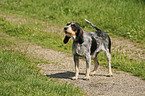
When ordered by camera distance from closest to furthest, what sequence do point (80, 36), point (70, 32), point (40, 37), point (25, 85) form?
point (25, 85) → point (70, 32) → point (80, 36) → point (40, 37)

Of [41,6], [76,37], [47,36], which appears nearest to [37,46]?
[47,36]

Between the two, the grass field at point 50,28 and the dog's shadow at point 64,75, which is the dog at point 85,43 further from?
the grass field at point 50,28

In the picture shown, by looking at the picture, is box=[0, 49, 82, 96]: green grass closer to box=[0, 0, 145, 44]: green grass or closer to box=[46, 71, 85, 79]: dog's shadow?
box=[46, 71, 85, 79]: dog's shadow

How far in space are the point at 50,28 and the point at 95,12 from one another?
10.8ft

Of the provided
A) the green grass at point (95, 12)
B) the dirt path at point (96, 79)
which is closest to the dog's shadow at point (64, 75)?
the dirt path at point (96, 79)

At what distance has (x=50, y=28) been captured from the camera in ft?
42.1

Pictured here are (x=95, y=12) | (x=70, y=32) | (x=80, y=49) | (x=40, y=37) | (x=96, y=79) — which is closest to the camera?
(x=70, y=32)

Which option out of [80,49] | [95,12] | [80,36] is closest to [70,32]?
[80,36]

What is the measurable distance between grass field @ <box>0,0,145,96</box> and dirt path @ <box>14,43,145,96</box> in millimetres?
440

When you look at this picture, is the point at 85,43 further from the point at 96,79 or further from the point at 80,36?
the point at 96,79

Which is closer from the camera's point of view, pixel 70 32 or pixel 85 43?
pixel 70 32

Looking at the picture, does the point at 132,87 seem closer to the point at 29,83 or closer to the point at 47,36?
the point at 29,83

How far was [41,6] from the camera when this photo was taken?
16.1 meters

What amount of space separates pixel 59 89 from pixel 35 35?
662cm
